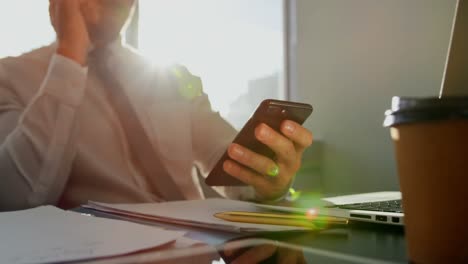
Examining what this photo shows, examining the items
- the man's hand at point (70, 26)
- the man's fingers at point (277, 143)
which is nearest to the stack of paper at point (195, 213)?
the man's fingers at point (277, 143)

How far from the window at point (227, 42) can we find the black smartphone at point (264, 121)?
90cm

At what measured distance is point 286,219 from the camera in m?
0.53

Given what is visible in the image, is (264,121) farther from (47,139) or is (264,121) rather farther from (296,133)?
(47,139)

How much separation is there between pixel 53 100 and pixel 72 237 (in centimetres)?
54

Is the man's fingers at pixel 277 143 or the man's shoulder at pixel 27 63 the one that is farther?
the man's shoulder at pixel 27 63

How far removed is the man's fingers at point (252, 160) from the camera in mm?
772

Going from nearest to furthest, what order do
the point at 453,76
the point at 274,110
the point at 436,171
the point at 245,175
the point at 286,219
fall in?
the point at 436,171 → the point at 453,76 → the point at 286,219 → the point at 274,110 → the point at 245,175

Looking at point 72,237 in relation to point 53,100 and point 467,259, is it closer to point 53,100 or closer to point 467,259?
point 467,259

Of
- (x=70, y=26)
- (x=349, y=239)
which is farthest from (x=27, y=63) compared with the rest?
(x=349, y=239)

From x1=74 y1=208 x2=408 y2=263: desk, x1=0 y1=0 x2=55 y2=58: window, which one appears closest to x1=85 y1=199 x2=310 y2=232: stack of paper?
x1=74 y1=208 x2=408 y2=263: desk

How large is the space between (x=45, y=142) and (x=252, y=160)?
0.40 metres

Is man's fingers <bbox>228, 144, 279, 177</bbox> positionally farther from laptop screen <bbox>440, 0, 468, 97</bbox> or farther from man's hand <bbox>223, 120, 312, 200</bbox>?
laptop screen <bbox>440, 0, 468, 97</bbox>

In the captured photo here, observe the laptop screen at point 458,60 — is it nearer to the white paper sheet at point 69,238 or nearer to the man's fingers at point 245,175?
the white paper sheet at point 69,238

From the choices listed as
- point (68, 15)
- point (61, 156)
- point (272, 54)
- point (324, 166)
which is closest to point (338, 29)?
point (272, 54)
